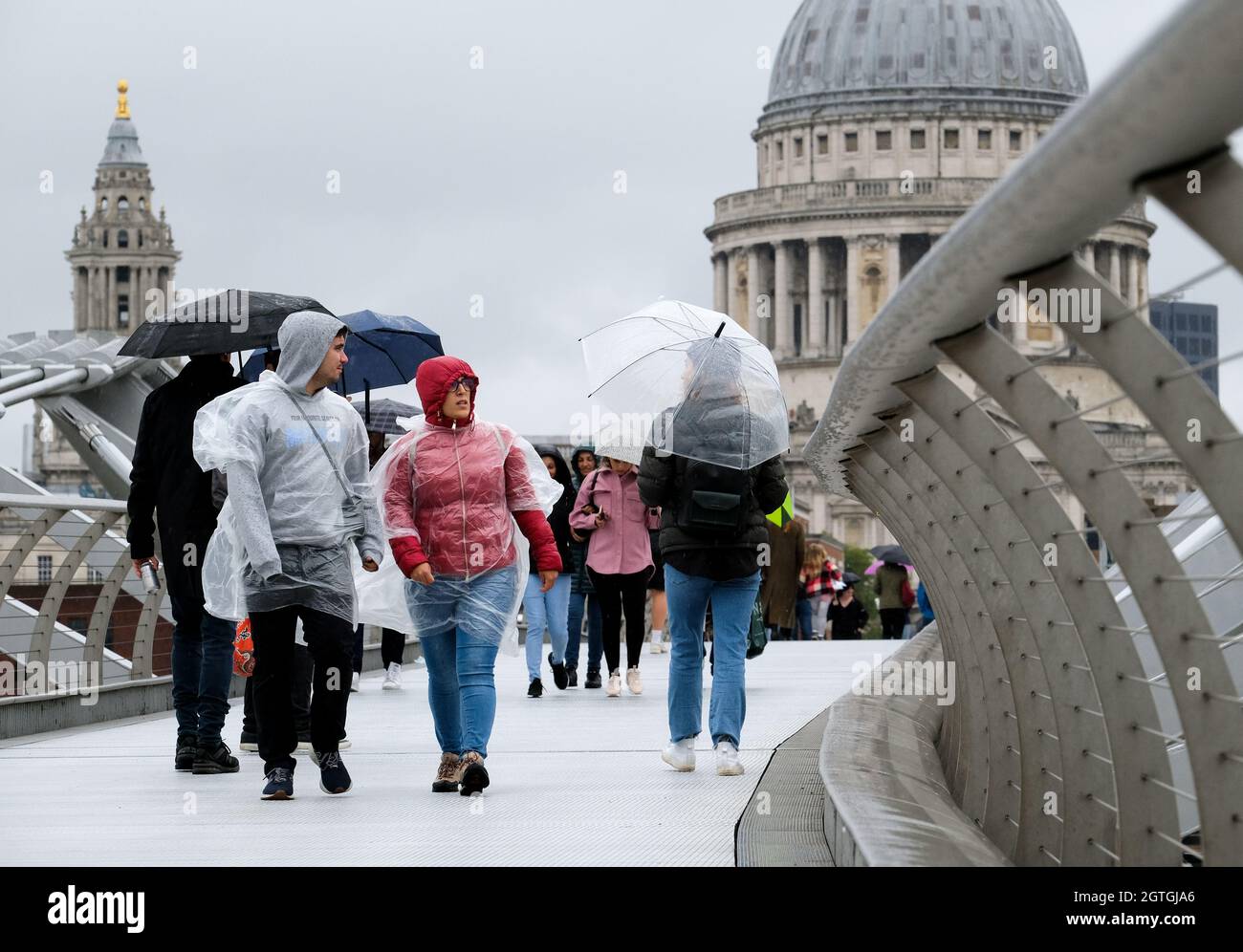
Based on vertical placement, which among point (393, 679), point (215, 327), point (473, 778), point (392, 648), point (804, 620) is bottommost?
point (804, 620)

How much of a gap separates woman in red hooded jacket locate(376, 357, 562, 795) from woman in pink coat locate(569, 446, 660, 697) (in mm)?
5392

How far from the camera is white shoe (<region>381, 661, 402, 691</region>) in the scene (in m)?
15.6

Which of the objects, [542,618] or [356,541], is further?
[542,618]

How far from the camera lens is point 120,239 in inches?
6703

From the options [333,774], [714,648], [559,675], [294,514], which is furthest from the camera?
[559,675]

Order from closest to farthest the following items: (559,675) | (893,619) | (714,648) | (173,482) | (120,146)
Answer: (714,648), (173,482), (559,675), (893,619), (120,146)

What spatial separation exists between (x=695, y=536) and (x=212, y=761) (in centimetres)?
214

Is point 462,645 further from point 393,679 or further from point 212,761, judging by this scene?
point 393,679

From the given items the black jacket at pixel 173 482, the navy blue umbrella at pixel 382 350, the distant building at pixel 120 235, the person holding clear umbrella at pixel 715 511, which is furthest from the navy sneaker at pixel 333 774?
the distant building at pixel 120 235

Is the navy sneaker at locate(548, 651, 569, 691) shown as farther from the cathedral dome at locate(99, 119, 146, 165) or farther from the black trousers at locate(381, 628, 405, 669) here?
the cathedral dome at locate(99, 119, 146, 165)

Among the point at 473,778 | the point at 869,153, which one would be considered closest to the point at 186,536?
the point at 473,778
